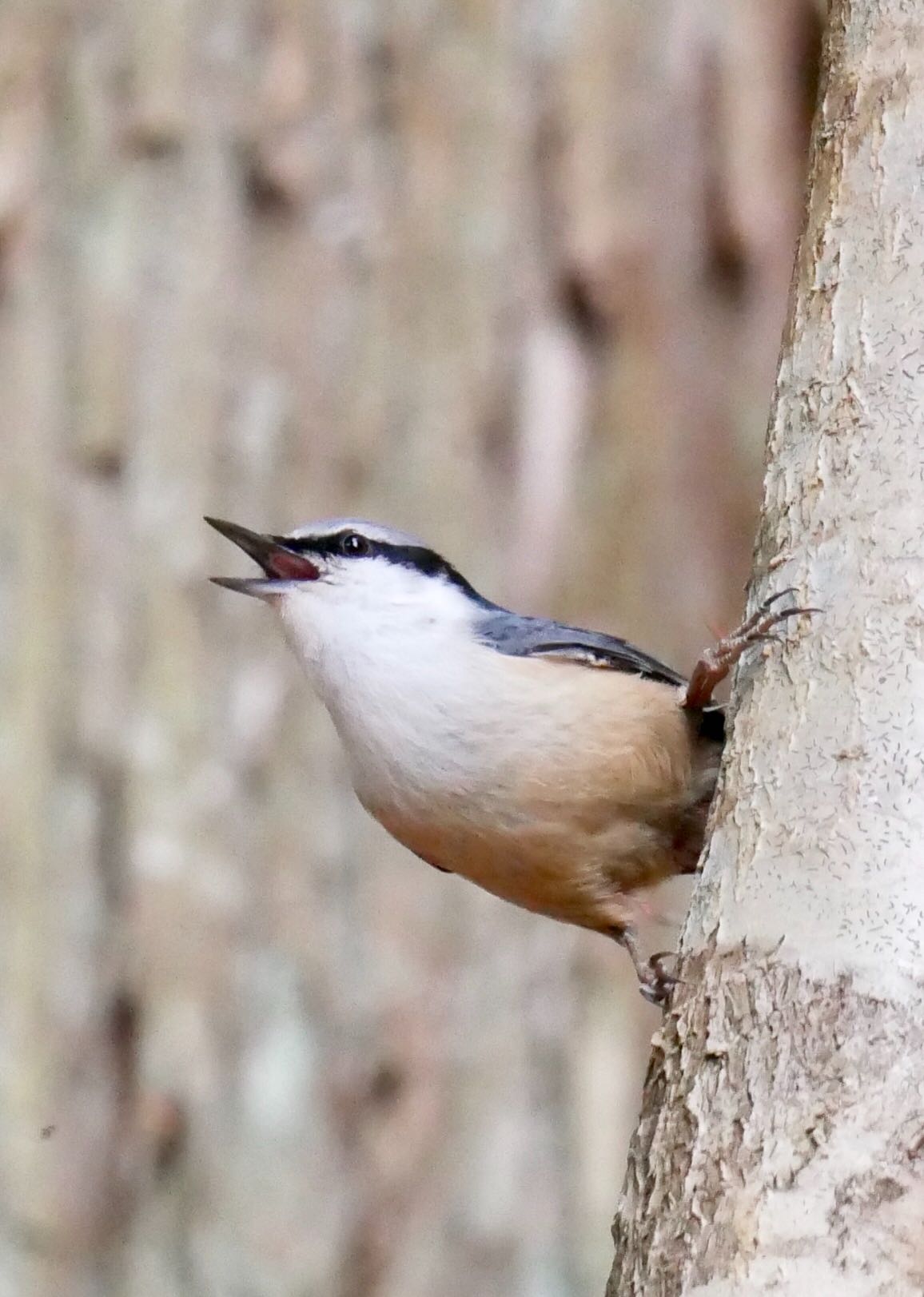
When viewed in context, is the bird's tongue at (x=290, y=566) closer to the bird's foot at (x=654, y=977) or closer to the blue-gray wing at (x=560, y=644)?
the blue-gray wing at (x=560, y=644)

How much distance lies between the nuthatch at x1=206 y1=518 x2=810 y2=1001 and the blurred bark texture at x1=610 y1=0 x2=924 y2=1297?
449mm

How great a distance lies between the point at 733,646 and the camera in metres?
1.86

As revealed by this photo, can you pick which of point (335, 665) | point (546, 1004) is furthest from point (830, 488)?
point (546, 1004)

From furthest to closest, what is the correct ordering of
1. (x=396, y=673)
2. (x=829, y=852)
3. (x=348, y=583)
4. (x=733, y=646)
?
(x=348, y=583), (x=396, y=673), (x=733, y=646), (x=829, y=852)

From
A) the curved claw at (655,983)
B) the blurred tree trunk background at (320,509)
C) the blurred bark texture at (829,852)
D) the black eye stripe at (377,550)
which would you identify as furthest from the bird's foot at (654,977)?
the blurred tree trunk background at (320,509)

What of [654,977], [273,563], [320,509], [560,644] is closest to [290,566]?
[273,563]

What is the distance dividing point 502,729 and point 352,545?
42 cm

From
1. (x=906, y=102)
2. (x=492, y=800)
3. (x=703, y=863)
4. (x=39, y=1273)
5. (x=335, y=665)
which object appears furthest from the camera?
(x=39, y=1273)

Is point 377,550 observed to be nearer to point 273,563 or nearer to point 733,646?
point 273,563

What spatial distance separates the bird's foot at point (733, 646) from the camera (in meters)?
1.59

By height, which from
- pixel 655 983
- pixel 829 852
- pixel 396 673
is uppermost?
pixel 396 673

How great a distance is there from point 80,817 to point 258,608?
0.51 meters

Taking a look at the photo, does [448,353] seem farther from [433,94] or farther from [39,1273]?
[39,1273]

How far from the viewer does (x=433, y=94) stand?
349 cm
